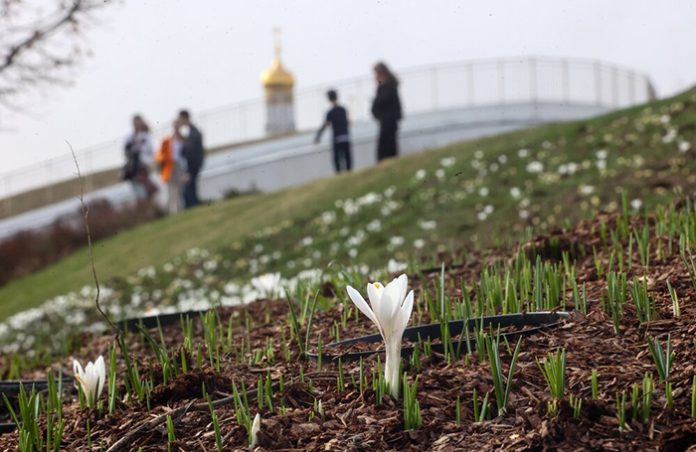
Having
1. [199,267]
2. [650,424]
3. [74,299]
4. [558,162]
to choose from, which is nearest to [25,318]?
[74,299]

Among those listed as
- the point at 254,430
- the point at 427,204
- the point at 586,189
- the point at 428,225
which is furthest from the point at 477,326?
the point at 427,204

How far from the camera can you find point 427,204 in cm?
1434

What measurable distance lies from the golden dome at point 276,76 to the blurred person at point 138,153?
37185 mm

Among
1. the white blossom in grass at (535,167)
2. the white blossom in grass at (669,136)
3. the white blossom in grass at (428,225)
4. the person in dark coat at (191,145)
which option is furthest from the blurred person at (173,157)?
the white blossom in grass at (669,136)

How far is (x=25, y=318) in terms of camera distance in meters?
15.5

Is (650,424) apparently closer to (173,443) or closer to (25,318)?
(173,443)

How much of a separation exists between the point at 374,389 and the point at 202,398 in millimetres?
783

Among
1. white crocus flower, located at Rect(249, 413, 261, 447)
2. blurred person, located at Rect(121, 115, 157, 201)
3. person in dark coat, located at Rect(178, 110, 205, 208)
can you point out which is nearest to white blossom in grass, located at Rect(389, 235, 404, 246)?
person in dark coat, located at Rect(178, 110, 205, 208)

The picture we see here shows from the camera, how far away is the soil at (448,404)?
282cm

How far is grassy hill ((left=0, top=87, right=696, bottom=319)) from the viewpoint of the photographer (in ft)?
41.7

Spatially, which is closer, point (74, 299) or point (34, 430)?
point (34, 430)

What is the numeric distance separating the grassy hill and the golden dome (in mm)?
40916

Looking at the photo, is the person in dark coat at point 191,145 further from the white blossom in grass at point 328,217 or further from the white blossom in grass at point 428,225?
the white blossom in grass at point 428,225

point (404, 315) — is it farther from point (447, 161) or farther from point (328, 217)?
point (447, 161)
